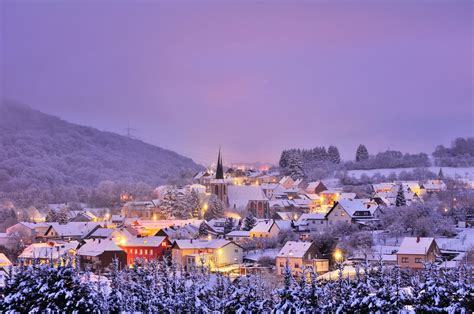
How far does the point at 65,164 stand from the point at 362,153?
2615 inches

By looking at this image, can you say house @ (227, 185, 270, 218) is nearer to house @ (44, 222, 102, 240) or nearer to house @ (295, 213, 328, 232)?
house @ (295, 213, 328, 232)

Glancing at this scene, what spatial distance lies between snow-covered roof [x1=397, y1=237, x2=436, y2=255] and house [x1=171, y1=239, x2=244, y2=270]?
12.7m

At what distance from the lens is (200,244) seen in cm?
4991

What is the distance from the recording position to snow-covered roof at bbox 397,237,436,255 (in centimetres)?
4044

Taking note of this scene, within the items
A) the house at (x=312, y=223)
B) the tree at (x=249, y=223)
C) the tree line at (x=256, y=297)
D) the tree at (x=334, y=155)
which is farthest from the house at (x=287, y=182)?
the tree line at (x=256, y=297)

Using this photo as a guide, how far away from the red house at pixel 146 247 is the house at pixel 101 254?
1.35 m

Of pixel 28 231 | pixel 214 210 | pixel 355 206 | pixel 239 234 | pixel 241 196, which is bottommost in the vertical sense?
pixel 239 234

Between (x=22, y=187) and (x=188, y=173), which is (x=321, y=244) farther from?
(x=22, y=187)

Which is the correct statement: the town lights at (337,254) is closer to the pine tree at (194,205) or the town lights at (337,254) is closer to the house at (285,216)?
the house at (285,216)

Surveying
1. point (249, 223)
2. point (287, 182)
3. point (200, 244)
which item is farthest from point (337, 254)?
point (287, 182)

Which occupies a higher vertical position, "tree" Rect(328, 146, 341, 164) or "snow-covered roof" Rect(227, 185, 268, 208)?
"tree" Rect(328, 146, 341, 164)

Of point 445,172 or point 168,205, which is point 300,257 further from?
point 445,172

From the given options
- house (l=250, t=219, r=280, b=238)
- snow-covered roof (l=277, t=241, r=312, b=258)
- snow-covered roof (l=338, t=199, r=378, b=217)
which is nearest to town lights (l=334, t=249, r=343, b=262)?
snow-covered roof (l=277, t=241, r=312, b=258)

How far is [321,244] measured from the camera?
48031mm
